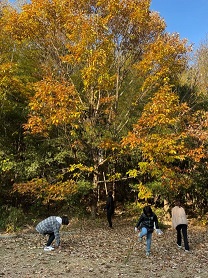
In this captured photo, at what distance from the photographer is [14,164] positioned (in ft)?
46.7

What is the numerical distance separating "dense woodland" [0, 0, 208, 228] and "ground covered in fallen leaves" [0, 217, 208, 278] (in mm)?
2060

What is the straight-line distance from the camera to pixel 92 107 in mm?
14180

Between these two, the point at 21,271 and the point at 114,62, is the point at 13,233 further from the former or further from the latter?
the point at 114,62

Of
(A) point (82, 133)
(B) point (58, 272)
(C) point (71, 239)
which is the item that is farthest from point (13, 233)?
(B) point (58, 272)

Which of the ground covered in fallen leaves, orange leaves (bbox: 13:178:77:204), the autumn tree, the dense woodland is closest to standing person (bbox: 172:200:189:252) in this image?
the ground covered in fallen leaves

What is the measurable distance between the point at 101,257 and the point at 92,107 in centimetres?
734

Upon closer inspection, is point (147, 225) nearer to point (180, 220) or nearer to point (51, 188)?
point (180, 220)

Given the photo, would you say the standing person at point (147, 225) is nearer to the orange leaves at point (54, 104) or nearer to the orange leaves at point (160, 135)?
the orange leaves at point (160, 135)

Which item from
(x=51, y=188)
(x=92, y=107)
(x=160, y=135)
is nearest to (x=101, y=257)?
(x=51, y=188)

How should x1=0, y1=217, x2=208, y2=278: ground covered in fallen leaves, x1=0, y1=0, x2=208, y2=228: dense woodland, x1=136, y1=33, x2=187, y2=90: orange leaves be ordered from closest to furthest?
x1=0, y1=217, x2=208, y2=278: ground covered in fallen leaves → x1=0, y1=0, x2=208, y2=228: dense woodland → x1=136, y1=33, x2=187, y2=90: orange leaves

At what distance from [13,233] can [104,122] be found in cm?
624

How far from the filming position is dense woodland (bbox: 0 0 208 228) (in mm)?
11703

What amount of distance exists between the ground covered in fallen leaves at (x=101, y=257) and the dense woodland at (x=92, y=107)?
81.1 inches

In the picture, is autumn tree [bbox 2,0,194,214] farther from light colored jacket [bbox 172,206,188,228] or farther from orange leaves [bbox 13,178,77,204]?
light colored jacket [bbox 172,206,188,228]
